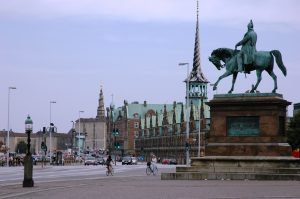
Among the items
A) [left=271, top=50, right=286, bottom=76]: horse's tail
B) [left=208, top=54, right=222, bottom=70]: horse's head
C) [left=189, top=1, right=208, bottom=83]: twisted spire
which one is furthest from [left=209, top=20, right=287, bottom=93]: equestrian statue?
[left=189, top=1, right=208, bottom=83]: twisted spire

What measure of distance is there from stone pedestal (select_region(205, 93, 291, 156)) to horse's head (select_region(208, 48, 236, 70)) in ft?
13.4

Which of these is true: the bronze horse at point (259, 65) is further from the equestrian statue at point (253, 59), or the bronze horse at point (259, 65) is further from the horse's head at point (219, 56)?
the horse's head at point (219, 56)

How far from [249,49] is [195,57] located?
509 feet

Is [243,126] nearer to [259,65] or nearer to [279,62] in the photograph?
[259,65]

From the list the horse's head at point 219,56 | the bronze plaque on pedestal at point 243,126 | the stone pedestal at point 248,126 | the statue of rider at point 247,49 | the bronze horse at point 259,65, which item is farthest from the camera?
the horse's head at point 219,56

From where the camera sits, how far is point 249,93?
41719 mm

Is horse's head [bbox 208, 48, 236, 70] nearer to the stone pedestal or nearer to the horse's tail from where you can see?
the horse's tail

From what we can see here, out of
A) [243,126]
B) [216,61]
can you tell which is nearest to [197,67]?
[216,61]

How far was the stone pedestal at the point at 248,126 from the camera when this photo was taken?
39938 mm

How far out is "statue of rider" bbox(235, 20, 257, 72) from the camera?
42938 millimetres

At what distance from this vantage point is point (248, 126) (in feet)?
133

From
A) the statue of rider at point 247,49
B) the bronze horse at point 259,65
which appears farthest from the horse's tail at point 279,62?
the statue of rider at point 247,49

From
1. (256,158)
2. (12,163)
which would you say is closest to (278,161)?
(256,158)

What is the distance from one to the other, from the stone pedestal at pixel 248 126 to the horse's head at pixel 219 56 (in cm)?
409
